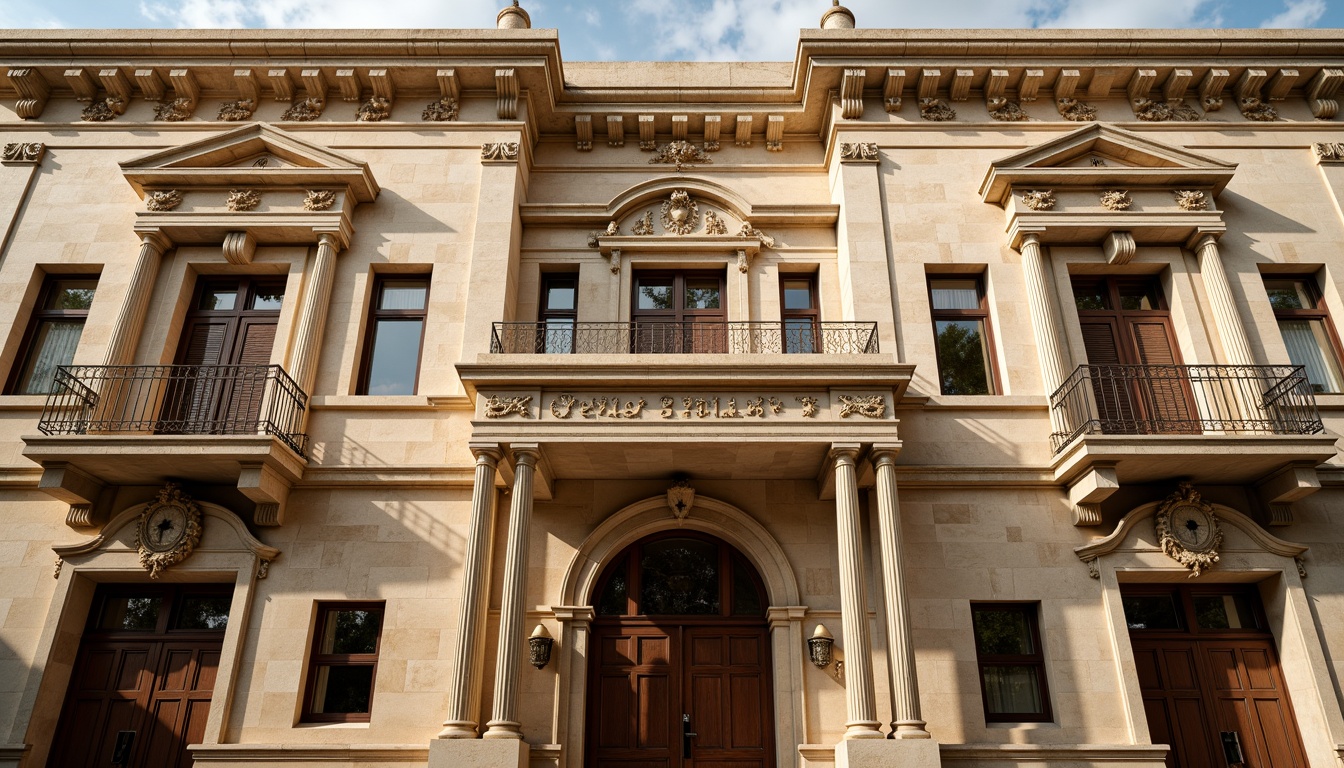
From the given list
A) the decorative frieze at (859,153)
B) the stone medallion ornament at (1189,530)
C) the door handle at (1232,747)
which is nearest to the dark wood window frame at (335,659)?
the decorative frieze at (859,153)

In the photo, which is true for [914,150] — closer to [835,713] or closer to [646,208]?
[646,208]

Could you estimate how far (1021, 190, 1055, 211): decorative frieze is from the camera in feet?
39.8

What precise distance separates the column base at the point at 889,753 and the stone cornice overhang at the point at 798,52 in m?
9.43

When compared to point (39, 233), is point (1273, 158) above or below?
above

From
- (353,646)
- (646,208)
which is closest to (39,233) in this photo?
(353,646)

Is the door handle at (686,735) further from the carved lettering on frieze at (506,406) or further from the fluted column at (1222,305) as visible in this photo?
the fluted column at (1222,305)

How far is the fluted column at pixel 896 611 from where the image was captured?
9.05 meters

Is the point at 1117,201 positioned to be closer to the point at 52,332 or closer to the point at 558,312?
the point at 558,312

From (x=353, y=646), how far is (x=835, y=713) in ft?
19.2

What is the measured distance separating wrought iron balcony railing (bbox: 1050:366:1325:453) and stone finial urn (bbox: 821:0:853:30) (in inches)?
293

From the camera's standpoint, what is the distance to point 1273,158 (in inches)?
510

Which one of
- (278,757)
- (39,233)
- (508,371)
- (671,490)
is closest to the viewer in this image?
(278,757)

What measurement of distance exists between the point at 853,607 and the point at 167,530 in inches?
329

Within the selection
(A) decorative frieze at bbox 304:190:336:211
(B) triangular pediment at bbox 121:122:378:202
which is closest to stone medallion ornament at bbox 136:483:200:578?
(A) decorative frieze at bbox 304:190:336:211
